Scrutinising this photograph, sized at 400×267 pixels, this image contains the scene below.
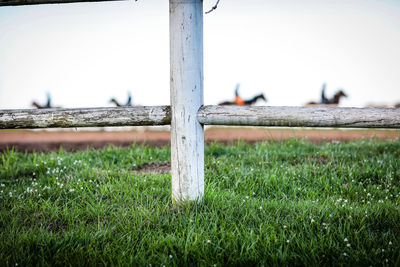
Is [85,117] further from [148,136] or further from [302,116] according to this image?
[148,136]

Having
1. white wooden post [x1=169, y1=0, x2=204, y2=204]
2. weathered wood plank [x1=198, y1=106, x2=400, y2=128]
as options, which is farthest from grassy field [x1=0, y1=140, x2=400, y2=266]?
weathered wood plank [x1=198, y1=106, x2=400, y2=128]

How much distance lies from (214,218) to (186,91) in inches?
41.9

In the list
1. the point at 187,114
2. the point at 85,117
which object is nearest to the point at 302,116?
the point at 187,114

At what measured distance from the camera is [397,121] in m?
2.25

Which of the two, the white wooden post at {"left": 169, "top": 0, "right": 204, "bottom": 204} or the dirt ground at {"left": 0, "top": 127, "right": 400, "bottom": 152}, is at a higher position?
the white wooden post at {"left": 169, "top": 0, "right": 204, "bottom": 204}

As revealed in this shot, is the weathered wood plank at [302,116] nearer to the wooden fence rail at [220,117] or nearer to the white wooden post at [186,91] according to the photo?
the wooden fence rail at [220,117]

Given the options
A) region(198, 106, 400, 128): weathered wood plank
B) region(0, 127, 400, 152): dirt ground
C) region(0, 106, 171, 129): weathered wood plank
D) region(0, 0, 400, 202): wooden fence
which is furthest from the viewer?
region(0, 127, 400, 152): dirt ground

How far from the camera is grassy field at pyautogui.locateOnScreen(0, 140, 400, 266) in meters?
1.97

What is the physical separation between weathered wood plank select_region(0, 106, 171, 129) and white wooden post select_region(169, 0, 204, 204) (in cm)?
17

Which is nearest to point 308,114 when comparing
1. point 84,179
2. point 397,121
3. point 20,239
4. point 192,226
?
point 397,121

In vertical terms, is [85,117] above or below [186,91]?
below

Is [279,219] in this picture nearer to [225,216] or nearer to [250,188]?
[225,216]

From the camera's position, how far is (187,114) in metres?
2.53

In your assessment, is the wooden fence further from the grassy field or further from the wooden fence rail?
the grassy field
